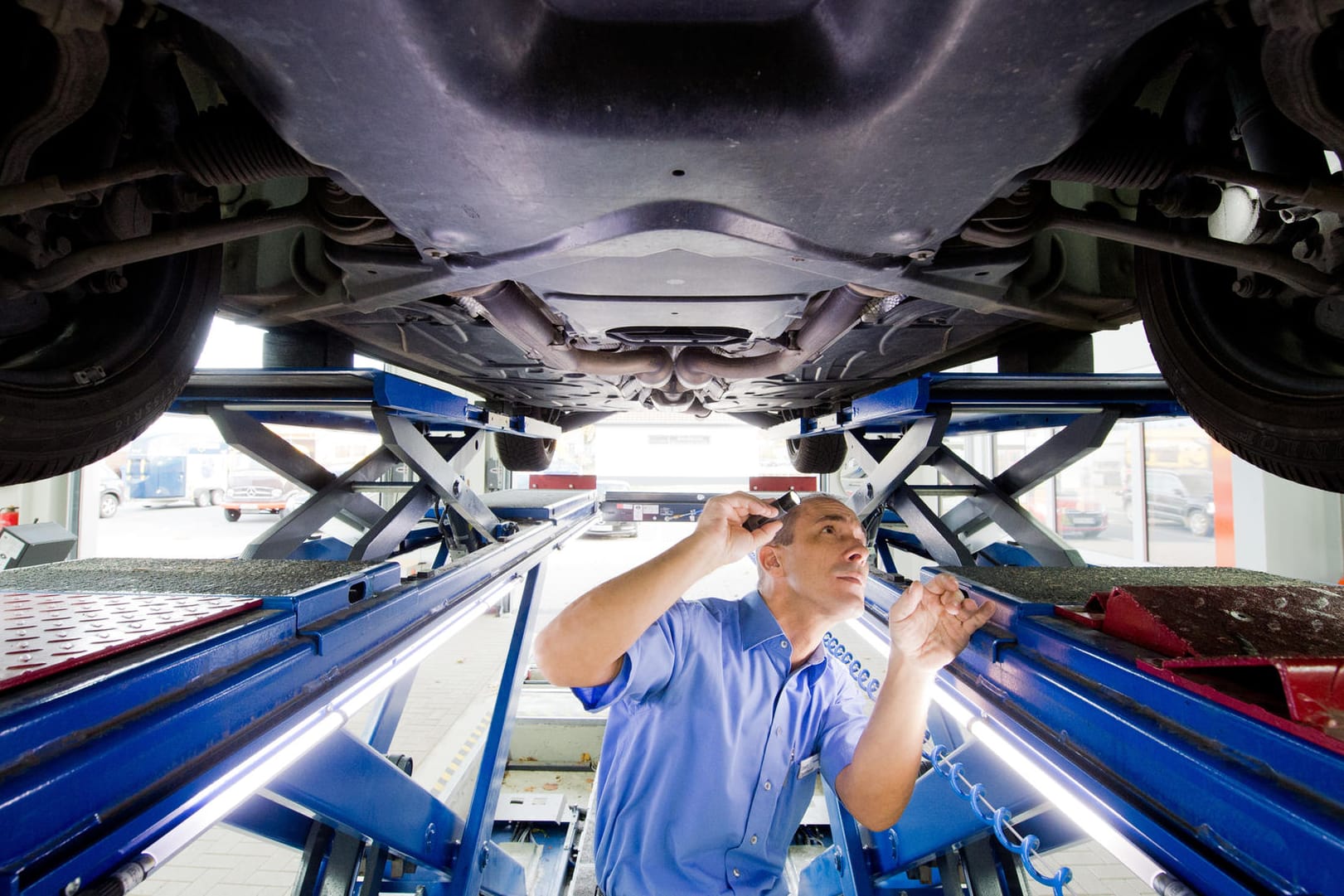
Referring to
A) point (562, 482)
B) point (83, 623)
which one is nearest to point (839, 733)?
point (83, 623)

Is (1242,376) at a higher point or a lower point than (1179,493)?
higher

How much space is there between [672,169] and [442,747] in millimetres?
3785

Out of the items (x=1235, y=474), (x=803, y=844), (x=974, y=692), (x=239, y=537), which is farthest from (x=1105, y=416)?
(x=239, y=537)

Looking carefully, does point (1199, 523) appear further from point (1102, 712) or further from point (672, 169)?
point (672, 169)

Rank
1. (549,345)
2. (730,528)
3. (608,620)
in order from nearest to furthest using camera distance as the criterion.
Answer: (608,620)
(730,528)
(549,345)

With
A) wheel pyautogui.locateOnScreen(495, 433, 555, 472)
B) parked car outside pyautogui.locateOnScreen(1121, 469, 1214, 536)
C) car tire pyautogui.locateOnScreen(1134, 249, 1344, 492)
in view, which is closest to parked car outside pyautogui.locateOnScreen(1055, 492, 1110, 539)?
parked car outside pyautogui.locateOnScreen(1121, 469, 1214, 536)

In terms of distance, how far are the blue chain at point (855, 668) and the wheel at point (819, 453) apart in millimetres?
2387

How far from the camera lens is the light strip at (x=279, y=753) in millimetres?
789

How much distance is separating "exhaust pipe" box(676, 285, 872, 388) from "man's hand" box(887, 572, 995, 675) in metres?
0.76

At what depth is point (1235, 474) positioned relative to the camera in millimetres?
4230

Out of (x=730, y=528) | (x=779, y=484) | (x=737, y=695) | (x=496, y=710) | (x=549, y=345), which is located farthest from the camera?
(x=779, y=484)

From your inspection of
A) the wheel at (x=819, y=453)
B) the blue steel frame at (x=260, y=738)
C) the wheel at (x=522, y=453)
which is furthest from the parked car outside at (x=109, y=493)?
the wheel at (x=819, y=453)

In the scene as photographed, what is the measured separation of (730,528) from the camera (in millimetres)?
1224

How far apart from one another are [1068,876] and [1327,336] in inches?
44.6
